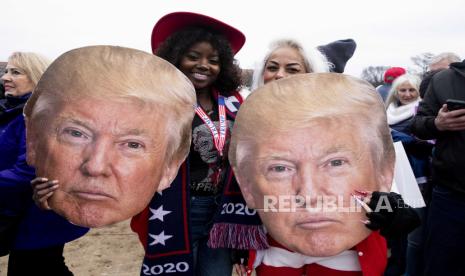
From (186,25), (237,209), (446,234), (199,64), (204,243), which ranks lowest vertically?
(446,234)

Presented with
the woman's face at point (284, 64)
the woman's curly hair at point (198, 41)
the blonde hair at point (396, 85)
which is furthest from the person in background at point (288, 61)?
the blonde hair at point (396, 85)

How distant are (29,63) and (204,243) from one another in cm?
94

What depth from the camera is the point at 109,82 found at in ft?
3.16

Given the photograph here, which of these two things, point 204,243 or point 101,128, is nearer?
point 101,128

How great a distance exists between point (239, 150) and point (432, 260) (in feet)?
4.35

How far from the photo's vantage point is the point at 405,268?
8.27 ft

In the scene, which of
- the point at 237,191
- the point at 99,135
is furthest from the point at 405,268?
the point at 99,135

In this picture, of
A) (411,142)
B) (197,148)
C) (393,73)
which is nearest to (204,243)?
(197,148)

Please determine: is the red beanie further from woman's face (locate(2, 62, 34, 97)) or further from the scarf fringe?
woman's face (locate(2, 62, 34, 97))

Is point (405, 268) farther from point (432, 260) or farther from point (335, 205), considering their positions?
point (335, 205)

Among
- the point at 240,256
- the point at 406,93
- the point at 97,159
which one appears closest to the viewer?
the point at 97,159

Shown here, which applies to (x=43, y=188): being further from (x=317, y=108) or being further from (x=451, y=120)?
(x=451, y=120)

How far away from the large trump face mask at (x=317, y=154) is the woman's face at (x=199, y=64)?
0.98 feet

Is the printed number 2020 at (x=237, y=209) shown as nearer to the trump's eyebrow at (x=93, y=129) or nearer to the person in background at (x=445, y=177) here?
the trump's eyebrow at (x=93, y=129)
